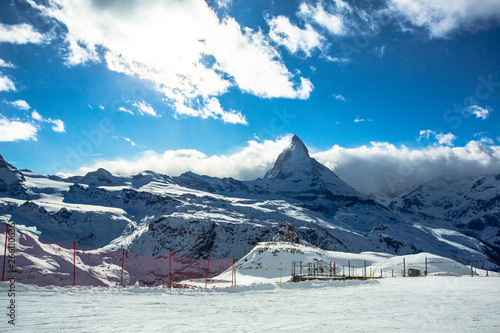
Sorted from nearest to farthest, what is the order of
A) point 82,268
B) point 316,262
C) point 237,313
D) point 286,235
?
point 237,313, point 316,262, point 286,235, point 82,268

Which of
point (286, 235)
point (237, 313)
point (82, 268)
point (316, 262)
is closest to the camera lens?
point (237, 313)

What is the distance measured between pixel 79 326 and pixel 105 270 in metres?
111

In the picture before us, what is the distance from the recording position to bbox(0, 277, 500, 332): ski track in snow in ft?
39.9

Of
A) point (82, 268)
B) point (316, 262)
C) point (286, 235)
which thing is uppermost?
point (286, 235)

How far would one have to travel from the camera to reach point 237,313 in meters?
15.5

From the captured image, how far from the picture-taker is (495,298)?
65.4 feet

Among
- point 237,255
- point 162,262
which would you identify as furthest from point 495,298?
point 237,255

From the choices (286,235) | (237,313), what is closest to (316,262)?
(286,235)

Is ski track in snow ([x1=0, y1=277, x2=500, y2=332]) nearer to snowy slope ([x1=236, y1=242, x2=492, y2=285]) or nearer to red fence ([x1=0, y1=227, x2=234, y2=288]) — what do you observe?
snowy slope ([x1=236, y1=242, x2=492, y2=285])

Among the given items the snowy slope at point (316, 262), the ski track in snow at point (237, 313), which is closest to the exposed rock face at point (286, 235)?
the snowy slope at point (316, 262)

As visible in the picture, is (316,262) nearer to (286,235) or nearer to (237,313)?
(286,235)

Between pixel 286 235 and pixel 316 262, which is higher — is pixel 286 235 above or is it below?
above

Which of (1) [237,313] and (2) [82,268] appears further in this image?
(2) [82,268]

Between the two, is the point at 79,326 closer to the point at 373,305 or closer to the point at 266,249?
the point at 373,305
